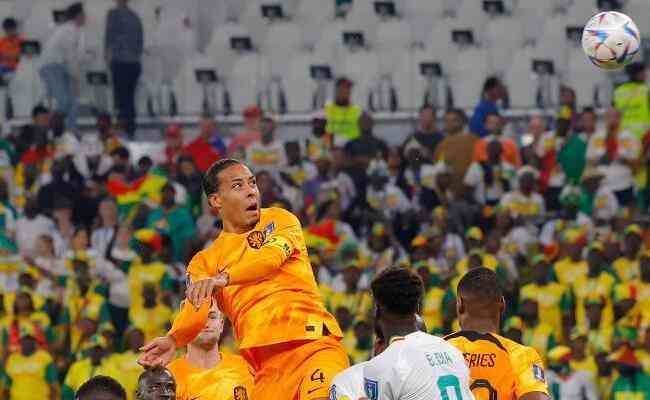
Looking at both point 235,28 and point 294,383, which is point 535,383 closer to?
point 294,383

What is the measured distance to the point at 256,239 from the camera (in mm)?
8570

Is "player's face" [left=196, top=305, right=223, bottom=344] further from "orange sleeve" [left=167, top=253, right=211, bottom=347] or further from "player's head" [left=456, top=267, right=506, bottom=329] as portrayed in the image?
"player's head" [left=456, top=267, right=506, bottom=329]

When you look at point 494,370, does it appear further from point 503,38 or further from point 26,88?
point 26,88

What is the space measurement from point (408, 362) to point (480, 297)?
901mm

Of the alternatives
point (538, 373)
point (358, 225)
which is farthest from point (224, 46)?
point (538, 373)

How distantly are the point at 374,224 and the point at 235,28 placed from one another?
5.13 metres

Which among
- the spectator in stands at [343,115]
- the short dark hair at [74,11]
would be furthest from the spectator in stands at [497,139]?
the short dark hair at [74,11]

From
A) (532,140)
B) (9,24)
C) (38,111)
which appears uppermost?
(9,24)

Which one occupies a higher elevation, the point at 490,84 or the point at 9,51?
the point at 9,51

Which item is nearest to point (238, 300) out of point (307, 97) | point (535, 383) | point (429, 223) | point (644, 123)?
point (535, 383)

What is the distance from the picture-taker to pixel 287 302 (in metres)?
8.59

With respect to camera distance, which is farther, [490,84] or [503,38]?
[503,38]

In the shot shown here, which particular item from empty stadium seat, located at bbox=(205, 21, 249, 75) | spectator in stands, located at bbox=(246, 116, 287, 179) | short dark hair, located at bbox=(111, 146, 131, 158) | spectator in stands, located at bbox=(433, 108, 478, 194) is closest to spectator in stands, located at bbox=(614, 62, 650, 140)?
spectator in stands, located at bbox=(433, 108, 478, 194)

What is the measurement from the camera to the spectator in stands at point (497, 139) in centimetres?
1847
